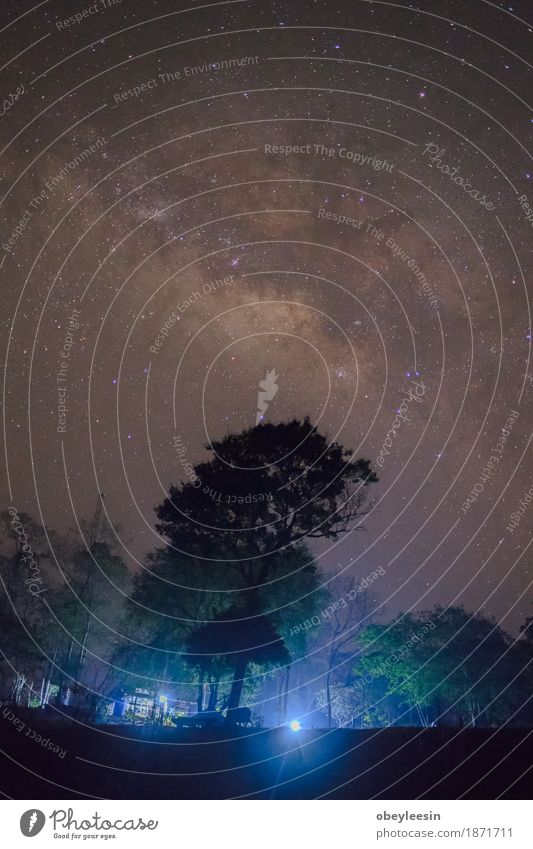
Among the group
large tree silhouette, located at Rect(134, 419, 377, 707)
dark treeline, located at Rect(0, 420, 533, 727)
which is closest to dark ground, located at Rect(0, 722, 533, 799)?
dark treeline, located at Rect(0, 420, 533, 727)

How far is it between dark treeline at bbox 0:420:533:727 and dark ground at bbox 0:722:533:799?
5.08 meters

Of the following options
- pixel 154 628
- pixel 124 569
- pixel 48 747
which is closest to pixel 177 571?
pixel 154 628

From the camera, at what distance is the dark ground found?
44.1 ft

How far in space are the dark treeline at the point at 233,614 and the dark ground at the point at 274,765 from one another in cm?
508

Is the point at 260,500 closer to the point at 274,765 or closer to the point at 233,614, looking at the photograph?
the point at 233,614

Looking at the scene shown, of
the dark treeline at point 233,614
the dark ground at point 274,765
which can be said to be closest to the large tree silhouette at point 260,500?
the dark treeline at point 233,614

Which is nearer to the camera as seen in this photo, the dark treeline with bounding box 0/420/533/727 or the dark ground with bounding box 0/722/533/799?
the dark ground with bounding box 0/722/533/799

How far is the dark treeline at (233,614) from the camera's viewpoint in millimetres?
27703

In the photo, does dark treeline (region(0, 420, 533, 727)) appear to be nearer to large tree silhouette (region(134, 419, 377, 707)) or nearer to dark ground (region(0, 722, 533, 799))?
large tree silhouette (region(134, 419, 377, 707))

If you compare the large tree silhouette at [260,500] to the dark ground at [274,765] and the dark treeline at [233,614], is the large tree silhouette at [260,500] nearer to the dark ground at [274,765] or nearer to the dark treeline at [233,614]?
the dark treeline at [233,614]

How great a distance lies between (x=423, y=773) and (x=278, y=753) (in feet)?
14.0

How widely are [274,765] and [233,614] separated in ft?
32.6

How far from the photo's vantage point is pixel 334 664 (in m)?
56.6
